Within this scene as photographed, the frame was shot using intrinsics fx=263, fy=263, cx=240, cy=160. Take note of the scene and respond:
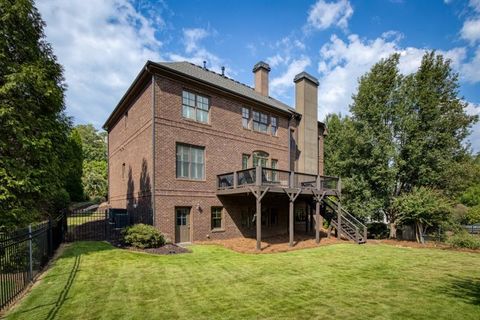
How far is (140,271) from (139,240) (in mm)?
3148

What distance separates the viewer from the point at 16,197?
8.80 metres

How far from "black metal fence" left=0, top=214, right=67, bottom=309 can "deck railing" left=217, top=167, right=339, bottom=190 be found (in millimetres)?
8086

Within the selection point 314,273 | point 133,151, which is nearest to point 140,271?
point 314,273

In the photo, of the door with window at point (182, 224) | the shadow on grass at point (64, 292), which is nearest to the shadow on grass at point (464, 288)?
the shadow on grass at point (64, 292)

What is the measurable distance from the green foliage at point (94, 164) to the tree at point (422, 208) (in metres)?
31.4

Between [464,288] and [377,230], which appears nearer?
[464,288]

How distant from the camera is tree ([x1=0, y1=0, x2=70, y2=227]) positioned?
8.67 meters

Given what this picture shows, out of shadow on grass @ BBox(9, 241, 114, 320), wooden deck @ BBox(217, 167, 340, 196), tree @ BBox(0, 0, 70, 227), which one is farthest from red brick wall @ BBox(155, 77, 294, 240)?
tree @ BBox(0, 0, 70, 227)

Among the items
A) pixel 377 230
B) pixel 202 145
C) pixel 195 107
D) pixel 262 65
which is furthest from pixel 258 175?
pixel 377 230

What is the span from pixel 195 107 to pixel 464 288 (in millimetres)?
12923

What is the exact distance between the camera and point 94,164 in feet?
127

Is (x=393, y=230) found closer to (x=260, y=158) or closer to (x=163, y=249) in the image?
(x=260, y=158)

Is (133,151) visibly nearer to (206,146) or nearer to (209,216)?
(206,146)

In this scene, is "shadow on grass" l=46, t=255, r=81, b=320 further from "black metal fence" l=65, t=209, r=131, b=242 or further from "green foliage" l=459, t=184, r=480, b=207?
"green foliage" l=459, t=184, r=480, b=207
